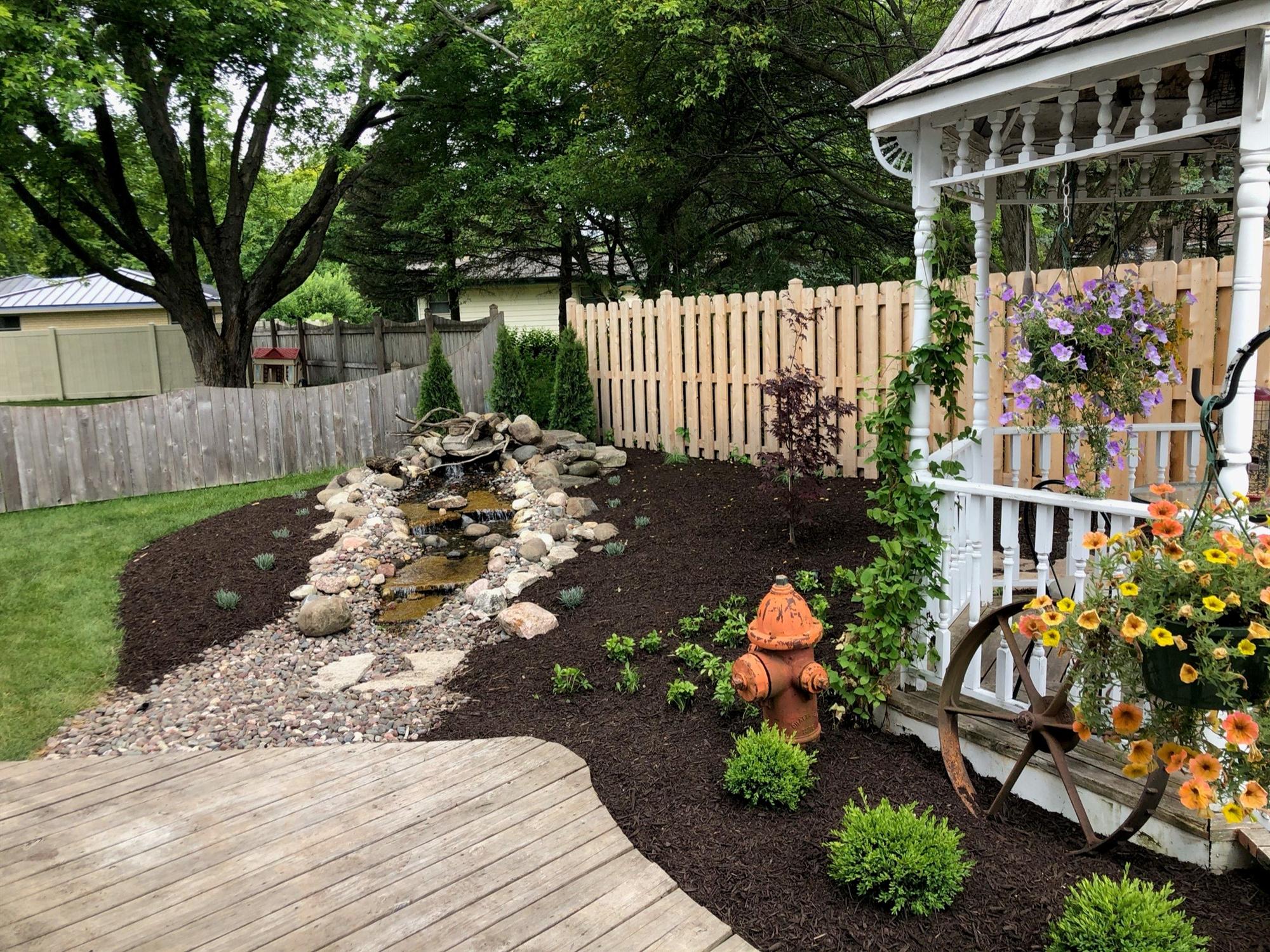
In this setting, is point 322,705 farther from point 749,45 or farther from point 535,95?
point 535,95

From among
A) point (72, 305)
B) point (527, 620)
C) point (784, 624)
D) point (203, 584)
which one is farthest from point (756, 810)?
point (72, 305)

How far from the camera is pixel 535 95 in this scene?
42.5ft

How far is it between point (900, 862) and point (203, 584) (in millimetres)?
5367

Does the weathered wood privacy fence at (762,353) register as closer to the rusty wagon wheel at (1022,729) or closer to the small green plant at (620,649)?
the small green plant at (620,649)

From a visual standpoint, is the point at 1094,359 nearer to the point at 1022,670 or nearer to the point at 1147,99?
the point at 1147,99

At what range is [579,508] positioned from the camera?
287 inches

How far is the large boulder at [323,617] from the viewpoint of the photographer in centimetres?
544

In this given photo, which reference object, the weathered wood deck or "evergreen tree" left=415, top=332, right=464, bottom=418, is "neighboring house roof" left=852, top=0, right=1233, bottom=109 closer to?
the weathered wood deck

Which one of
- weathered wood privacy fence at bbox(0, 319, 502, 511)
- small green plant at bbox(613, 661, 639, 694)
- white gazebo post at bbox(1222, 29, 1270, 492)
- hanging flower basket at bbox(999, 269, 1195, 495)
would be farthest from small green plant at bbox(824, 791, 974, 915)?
weathered wood privacy fence at bbox(0, 319, 502, 511)

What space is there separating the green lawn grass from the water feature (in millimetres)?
1383

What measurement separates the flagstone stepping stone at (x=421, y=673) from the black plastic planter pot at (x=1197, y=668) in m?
3.46

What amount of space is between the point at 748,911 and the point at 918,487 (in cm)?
164

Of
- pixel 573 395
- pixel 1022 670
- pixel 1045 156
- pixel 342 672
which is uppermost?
pixel 1045 156

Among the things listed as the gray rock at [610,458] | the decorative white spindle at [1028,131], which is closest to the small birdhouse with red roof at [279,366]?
the gray rock at [610,458]
